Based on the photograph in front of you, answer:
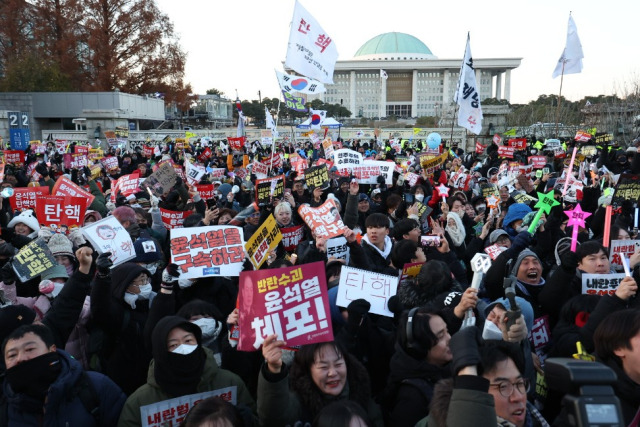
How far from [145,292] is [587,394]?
290cm

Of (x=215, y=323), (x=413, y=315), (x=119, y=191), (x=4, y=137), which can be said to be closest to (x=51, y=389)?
(x=215, y=323)

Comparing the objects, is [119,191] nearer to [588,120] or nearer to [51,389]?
[51,389]

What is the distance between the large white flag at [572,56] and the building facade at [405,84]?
256ft

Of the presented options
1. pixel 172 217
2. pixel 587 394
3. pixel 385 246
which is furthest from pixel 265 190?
pixel 587 394

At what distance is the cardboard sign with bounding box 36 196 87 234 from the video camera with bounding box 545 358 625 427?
202 inches

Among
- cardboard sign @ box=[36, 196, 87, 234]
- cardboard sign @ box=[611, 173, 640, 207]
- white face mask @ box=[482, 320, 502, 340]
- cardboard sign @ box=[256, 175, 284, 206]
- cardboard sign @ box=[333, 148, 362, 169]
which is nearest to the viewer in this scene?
white face mask @ box=[482, 320, 502, 340]

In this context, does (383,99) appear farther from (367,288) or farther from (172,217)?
(367,288)

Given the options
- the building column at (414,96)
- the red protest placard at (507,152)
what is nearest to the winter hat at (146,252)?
the red protest placard at (507,152)

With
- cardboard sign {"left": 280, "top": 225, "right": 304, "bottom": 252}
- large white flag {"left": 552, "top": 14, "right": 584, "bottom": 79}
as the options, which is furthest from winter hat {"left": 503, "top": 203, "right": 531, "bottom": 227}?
large white flag {"left": 552, "top": 14, "right": 584, "bottom": 79}

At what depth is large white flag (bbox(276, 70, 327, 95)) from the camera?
10.7 metres

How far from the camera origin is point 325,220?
5.04 metres

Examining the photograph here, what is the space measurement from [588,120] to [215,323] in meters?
Answer: 28.7

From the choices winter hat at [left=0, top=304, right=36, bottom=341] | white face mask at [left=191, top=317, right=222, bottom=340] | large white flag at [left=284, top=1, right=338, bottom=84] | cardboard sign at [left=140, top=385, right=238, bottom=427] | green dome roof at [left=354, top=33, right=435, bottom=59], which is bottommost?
cardboard sign at [left=140, top=385, right=238, bottom=427]

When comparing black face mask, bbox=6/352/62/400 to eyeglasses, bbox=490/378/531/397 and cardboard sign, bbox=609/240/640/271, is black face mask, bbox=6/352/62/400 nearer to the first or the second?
eyeglasses, bbox=490/378/531/397
